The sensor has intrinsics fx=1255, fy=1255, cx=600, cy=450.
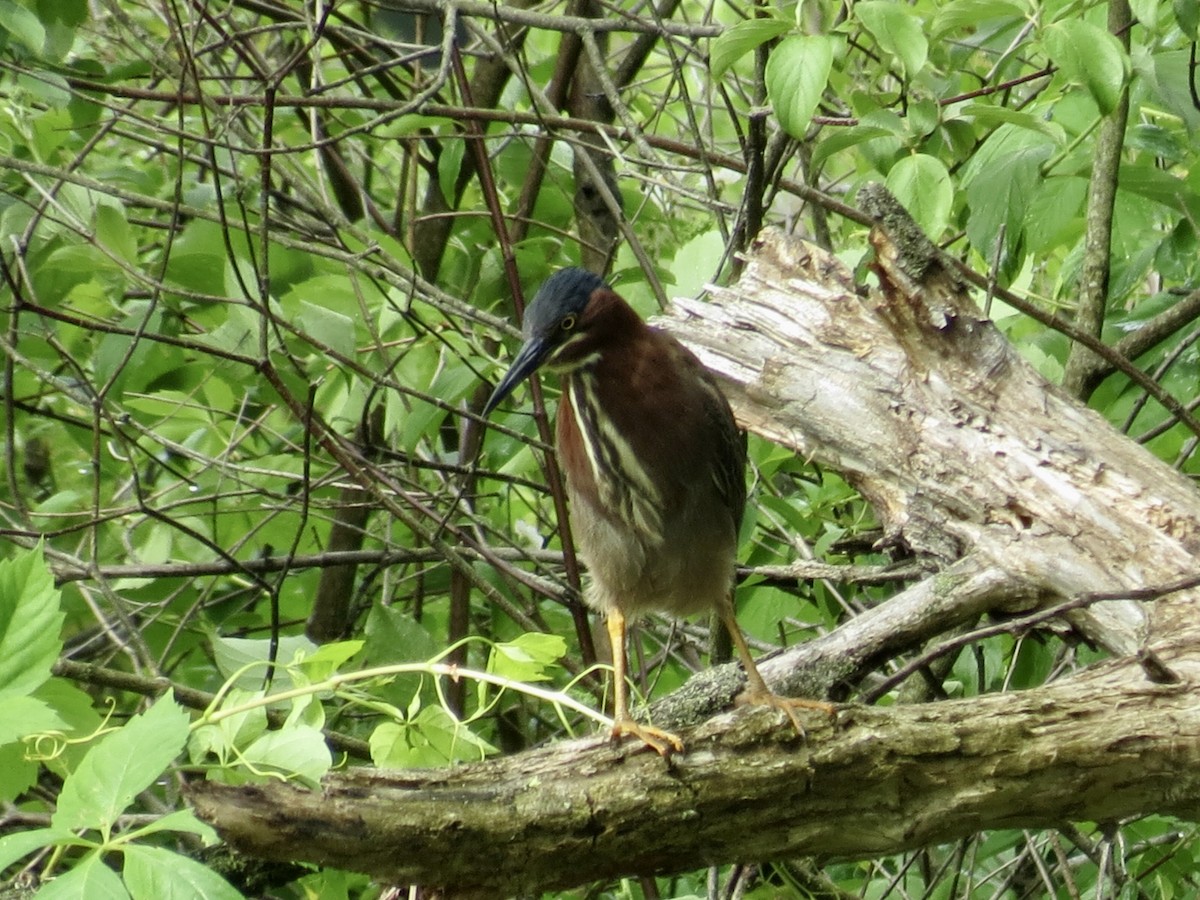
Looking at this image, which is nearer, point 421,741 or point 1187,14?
point 421,741

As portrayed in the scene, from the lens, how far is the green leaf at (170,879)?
1.26 metres

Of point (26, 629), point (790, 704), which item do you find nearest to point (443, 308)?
point (790, 704)

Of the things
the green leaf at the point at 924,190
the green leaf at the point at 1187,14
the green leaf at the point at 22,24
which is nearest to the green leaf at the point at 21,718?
the green leaf at the point at 22,24

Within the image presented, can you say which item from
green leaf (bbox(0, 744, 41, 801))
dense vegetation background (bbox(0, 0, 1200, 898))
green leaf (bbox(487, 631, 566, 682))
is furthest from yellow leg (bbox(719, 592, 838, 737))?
green leaf (bbox(0, 744, 41, 801))

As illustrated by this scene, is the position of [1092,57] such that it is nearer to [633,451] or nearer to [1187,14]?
[1187,14]

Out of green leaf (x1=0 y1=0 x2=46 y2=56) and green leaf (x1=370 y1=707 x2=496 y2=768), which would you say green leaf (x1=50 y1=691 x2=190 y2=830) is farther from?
green leaf (x1=0 y1=0 x2=46 y2=56)

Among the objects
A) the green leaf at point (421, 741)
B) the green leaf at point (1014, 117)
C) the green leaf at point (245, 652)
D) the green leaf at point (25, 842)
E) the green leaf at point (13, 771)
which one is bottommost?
the green leaf at point (245, 652)

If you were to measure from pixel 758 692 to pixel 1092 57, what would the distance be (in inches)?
53.5

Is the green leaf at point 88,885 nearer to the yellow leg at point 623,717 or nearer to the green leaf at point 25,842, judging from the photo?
the green leaf at point 25,842

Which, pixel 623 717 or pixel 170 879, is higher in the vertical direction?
pixel 170 879

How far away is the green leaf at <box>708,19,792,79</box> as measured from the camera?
2.40m

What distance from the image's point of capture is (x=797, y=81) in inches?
92.2

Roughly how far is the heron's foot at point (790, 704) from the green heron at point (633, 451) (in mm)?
117

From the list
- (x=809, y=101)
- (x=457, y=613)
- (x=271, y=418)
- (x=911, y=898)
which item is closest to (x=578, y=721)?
(x=457, y=613)
